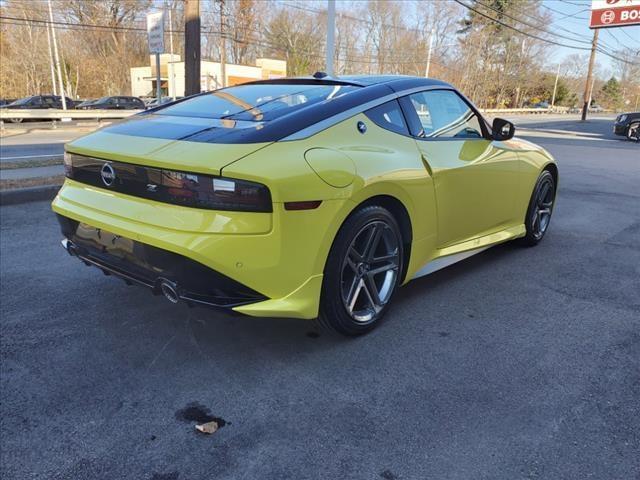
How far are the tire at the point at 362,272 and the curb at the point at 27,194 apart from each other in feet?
17.2

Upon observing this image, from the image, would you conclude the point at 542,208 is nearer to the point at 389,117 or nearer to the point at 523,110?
the point at 389,117

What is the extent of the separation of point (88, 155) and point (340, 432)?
2018 millimetres

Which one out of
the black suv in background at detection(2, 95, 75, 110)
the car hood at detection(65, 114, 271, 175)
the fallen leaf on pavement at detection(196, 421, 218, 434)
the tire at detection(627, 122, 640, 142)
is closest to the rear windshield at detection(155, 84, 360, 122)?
the car hood at detection(65, 114, 271, 175)

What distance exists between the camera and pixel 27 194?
21.5 feet

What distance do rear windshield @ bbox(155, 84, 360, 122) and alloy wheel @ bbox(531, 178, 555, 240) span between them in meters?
2.57

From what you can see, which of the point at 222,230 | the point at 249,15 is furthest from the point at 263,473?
the point at 249,15

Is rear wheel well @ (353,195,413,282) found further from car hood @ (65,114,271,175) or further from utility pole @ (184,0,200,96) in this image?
utility pole @ (184,0,200,96)

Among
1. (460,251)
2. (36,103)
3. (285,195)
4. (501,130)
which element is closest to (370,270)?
(285,195)

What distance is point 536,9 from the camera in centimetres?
4359

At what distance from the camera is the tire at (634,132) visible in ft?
65.4

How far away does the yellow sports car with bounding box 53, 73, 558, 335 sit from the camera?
240cm

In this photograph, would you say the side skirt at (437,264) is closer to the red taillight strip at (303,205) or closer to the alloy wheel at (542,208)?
the red taillight strip at (303,205)

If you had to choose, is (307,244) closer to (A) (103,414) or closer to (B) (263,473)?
(B) (263,473)

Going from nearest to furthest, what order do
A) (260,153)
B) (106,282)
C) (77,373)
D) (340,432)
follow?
(340,432)
(260,153)
(77,373)
(106,282)
